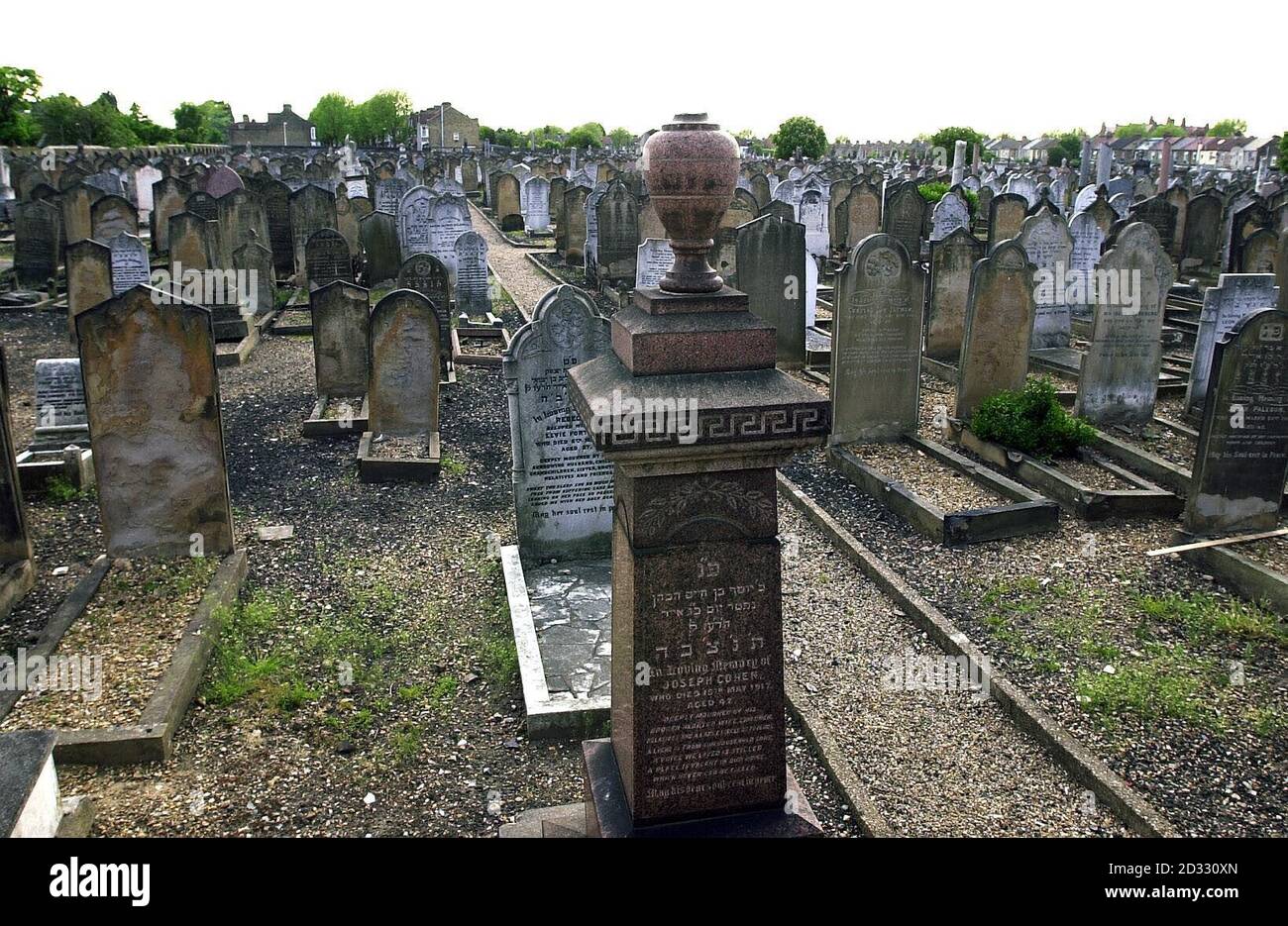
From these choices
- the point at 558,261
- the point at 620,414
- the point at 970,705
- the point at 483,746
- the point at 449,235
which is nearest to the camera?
the point at 620,414

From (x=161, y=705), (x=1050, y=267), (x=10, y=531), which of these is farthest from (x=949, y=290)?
(x=10, y=531)

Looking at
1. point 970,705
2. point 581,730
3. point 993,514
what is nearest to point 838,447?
point 993,514

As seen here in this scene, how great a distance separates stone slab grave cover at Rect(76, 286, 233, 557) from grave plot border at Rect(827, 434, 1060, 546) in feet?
18.7

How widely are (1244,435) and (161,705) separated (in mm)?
7952

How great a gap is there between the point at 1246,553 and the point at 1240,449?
827 millimetres

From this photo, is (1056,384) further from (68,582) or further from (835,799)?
(68,582)

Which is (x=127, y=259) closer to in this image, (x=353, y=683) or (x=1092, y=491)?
(x=353, y=683)

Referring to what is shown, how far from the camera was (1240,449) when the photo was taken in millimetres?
7465

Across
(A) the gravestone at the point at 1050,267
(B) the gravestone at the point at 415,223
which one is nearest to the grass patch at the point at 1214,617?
(A) the gravestone at the point at 1050,267

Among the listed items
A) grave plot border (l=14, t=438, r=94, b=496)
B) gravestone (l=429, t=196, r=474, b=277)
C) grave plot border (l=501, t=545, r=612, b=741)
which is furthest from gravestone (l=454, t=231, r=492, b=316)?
grave plot border (l=501, t=545, r=612, b=741)

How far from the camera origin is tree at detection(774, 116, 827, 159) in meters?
53.0

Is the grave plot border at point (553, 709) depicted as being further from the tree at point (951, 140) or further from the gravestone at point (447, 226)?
the tree at point (951, 140)

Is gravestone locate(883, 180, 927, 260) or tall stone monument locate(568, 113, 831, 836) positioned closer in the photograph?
tall stone monument locate(568, 113, 831, 836)

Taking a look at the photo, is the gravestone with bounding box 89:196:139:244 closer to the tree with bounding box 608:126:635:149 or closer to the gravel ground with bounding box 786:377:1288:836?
the gravel ground with bounding box 786:377:1288:836
